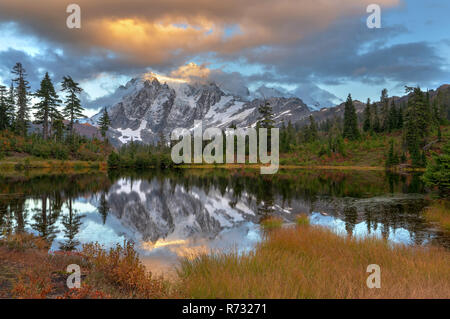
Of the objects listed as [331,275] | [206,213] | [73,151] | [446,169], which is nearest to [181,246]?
[331,275]

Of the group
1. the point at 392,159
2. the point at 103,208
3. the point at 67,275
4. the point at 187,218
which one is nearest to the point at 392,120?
the point at 392,159

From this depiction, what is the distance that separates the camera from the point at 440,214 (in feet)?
61.7

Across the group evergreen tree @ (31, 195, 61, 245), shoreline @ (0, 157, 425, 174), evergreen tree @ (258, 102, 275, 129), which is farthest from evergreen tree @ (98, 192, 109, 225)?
evergreen tree @ (258, 102, 275, 129)

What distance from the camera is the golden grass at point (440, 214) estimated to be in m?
16.7

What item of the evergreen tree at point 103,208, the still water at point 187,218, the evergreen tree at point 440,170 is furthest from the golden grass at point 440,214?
the evergreen tree at point 103,208

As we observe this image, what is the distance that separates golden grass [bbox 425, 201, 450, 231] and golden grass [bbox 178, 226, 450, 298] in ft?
24.9

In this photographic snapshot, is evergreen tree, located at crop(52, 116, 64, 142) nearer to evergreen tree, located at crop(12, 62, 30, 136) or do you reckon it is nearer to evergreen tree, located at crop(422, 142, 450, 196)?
evergreen tree, located at crop(12, 62, 30, 136)

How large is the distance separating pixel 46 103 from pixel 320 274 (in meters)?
87.7

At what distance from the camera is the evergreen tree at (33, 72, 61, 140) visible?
250 ft

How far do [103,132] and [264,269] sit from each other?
96296 millimetres

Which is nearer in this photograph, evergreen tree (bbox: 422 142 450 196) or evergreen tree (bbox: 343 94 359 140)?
evergreen tree (bbox: 422 142 450 196)

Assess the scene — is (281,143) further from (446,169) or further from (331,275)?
(331,275)

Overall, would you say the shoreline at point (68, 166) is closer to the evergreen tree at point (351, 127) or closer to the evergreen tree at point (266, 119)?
the evergreen tree at point (266, 119)

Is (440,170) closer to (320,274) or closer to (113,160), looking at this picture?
(320,274)
